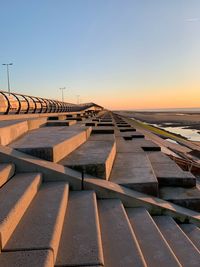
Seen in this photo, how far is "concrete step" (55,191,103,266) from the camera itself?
104 inches

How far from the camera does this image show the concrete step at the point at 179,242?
3375 millimetres

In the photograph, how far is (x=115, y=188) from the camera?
4.57 meters

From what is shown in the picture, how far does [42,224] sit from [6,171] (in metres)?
1.33

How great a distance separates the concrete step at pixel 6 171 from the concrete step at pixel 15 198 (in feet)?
0.23

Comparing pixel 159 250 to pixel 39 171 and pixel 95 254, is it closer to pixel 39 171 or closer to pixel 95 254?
pixel 95 254

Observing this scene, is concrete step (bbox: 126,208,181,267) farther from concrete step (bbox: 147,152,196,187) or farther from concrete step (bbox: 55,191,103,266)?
concrete step (bbox: 147,152,196,187)

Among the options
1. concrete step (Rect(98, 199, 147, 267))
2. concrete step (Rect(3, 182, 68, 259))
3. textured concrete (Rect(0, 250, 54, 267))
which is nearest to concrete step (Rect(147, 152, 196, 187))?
concrete step (Rect(98, 199, 147, 267))

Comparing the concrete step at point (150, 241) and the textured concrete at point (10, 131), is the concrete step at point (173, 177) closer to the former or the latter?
the concrete step at point (150, 241)

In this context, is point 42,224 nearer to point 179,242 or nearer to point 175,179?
point 179,242

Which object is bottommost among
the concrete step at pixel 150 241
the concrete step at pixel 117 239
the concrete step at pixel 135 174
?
the concrete step at pixel 150 241

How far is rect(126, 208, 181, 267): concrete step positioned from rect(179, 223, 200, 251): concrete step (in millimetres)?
675

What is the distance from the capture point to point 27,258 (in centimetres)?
240

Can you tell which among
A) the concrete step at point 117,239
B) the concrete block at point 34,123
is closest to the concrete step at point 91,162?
the concrete step at point 117,239

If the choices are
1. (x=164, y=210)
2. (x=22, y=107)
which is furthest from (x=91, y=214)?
(x=22, y=107)
